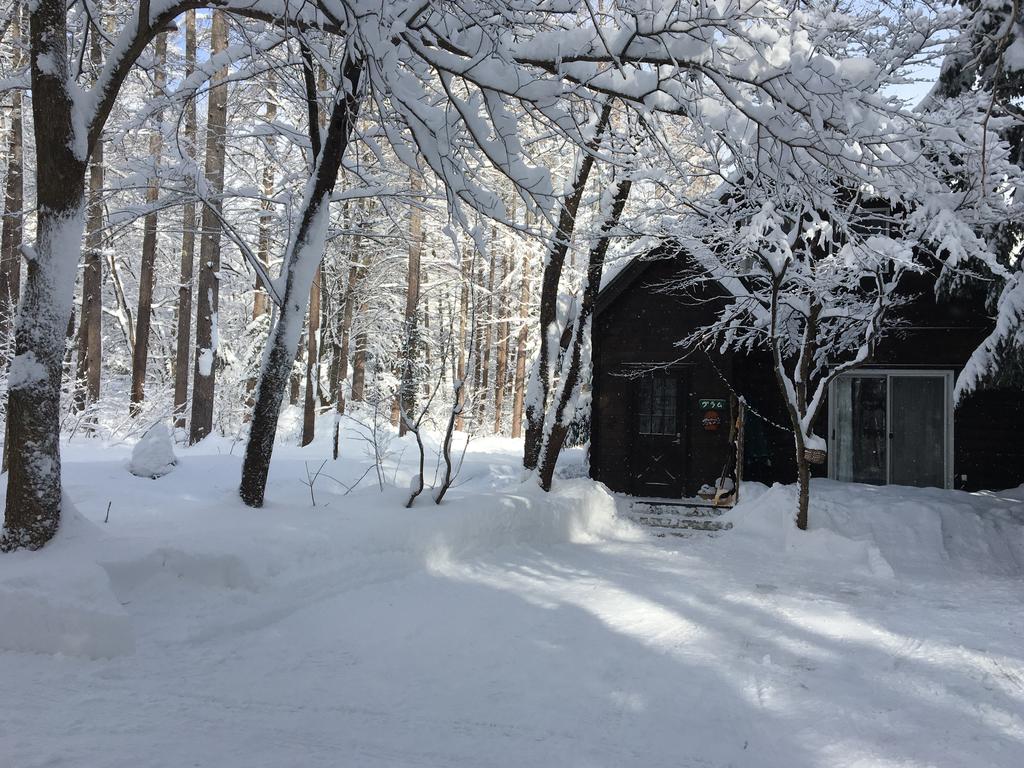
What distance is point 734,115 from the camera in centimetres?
412

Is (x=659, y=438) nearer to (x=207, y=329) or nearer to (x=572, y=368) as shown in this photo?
(x=572, y=368)

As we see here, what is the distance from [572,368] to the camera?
10812 mm

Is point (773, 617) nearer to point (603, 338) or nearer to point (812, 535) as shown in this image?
point (812, 535)

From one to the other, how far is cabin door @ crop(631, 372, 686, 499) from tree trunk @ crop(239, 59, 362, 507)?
841cm

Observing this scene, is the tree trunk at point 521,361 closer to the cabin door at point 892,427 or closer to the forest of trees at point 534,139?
the forest of trees at point 534,139

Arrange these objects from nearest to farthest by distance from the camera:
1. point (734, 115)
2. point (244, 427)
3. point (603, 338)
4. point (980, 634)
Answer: point (734, 115)
point (980, 634)
point (603, 338)
point (244, 427)

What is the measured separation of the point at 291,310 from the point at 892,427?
11.3 meters

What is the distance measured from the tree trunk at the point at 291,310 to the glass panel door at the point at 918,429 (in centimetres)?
1107

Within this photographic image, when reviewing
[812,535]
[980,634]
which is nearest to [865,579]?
[812,535]

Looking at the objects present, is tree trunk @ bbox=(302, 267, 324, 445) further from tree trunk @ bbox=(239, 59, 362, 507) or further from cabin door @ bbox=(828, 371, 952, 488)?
cabin door @ bbox=(828, 371, 952, 488)

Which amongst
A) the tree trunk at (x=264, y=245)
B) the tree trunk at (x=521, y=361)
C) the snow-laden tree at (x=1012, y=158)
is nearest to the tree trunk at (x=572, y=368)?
the snow-laden tree at (x=1012, y=158)

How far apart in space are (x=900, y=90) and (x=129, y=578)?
11830 mm

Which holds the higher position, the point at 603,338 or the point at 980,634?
the point at 603,338

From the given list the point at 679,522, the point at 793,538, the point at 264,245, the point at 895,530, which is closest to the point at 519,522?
the point at 679,522
